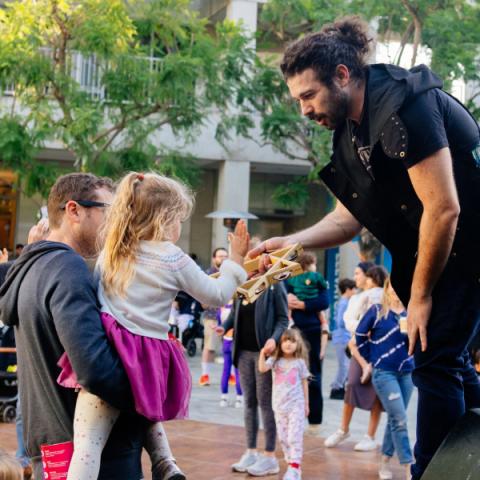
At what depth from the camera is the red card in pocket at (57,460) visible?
299cm

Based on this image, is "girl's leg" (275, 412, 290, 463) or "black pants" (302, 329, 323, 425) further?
"black pants" (302, 329, 323, 425)

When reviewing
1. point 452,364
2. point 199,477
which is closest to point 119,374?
point 452,364

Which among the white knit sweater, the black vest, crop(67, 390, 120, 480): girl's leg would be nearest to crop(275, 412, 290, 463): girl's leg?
the black vest

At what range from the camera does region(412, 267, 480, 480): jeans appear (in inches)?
115

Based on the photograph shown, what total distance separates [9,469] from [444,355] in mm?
1487

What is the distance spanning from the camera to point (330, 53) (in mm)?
3012

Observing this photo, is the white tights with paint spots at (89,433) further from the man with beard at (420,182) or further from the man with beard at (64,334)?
the man with beard at (420,182)

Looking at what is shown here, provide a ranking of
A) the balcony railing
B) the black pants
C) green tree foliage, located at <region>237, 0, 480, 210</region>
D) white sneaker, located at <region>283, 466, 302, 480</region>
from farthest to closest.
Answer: green tree foliage, located at <region>237, 0, 480, 210</region> < the balcony railing < the black pants < white sneaker, located at <region>283, 466, 302, 480</region>

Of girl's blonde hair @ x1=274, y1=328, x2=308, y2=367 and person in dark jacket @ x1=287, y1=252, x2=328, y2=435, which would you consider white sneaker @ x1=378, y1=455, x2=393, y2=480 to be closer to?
girl's blonde hair @ x1=274, y1=328, x2=308, y2=367

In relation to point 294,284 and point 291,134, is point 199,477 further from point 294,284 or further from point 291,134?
point 291,134

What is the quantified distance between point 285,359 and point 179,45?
32.5 ft

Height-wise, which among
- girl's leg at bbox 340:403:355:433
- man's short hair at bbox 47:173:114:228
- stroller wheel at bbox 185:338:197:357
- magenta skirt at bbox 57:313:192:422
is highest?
man's short hair at bbox 47:173:114:228

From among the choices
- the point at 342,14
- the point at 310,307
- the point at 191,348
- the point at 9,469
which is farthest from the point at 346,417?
the point at 342,14

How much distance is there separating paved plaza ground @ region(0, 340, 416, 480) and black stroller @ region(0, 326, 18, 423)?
0.98 feet
